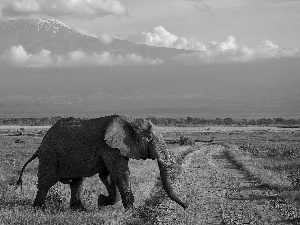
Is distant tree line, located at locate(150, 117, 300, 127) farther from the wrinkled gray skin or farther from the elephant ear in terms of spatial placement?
the elephant ear

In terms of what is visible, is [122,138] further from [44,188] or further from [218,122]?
[218,122]

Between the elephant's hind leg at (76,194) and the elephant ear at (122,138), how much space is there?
184 centimetres

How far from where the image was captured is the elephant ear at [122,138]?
1499 cm

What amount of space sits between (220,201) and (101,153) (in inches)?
174

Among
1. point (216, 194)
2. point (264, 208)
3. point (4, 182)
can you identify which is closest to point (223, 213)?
point (264, 208)

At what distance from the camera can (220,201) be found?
17.3m

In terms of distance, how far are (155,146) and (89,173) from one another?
2.00 m

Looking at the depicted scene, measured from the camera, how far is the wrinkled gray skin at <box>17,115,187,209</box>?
14906mm

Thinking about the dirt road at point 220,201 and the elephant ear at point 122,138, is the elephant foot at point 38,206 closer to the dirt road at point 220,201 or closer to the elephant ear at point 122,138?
the elephant ear at point 122,138

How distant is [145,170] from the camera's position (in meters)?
27.7

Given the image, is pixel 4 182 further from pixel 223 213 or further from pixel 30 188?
pixel 223 213

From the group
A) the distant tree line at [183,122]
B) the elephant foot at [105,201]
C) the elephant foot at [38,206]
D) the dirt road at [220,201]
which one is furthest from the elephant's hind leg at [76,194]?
the distant tree line at [183,122]

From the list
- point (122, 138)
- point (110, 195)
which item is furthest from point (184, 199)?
point (122, 138)

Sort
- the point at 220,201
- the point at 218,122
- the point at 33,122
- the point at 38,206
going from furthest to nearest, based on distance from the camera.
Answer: the point at 218,122
the point at 33,122
the point at 220,201
the point at 38,206
